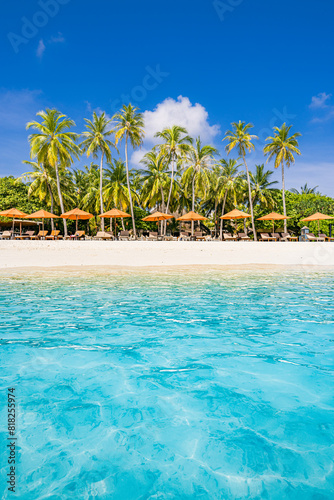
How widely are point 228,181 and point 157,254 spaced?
70.6 ft

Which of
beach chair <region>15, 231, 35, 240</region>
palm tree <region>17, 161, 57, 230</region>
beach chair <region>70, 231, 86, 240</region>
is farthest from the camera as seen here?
palm tree <region>17, 161, 57, 230</region>

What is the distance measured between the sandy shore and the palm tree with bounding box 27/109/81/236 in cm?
1145

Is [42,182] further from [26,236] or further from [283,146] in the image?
[283,146]

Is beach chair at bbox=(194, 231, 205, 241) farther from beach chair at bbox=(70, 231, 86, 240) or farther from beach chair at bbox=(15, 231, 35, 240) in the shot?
beach chair at bbox=(15, 231, 35, 240)

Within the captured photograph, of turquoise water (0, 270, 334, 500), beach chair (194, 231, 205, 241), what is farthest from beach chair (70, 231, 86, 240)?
turquoise water (0, 270, 334, 500)

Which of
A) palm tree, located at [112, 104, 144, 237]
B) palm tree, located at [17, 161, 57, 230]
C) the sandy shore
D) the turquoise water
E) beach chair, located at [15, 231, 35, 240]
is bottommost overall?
the turquoise water

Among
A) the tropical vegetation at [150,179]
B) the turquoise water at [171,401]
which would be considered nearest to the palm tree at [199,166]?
the tropical vegetation at [150,179]

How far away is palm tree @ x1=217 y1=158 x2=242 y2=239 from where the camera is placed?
122 ft

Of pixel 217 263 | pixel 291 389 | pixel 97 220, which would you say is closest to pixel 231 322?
pixel 291 389

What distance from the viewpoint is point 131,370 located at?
396 centimetres

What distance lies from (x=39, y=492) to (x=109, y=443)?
24.6 inches

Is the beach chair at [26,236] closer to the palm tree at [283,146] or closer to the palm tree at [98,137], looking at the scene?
the palm tree at [98,137]

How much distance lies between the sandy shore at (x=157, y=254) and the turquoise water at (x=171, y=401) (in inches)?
395

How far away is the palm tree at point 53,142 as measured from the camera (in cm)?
3045
